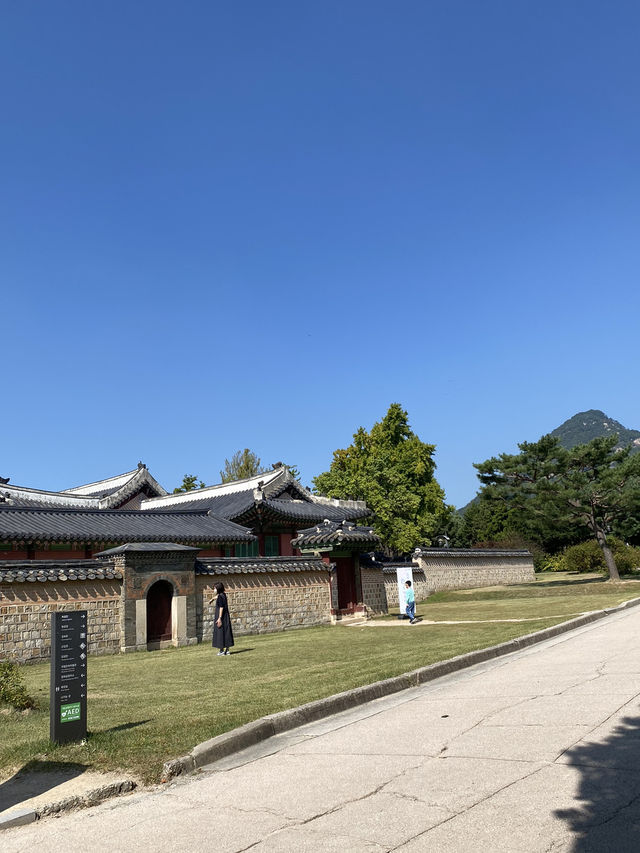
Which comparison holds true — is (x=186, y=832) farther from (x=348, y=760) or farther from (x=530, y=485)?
(x=530, y=485)

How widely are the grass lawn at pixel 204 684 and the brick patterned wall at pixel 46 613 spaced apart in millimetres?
815

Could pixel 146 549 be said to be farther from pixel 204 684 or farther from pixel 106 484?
pixel 106 484

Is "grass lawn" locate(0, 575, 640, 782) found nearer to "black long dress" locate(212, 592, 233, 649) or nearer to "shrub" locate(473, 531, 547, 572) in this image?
"black long dress" locate(212, 592, 233, 649)

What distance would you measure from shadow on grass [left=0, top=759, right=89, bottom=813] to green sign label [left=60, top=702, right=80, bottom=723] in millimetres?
593

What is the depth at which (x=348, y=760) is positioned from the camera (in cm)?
623

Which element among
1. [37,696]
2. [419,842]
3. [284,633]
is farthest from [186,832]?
[284,633]

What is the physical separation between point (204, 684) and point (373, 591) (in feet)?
62.7

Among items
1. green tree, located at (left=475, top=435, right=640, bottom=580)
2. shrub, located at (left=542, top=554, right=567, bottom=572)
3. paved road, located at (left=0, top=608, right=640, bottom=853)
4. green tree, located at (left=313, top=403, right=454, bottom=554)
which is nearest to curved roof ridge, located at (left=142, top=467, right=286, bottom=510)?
green tree, located at (left=313, top=403, right=454, bottom=554)

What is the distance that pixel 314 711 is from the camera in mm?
8367

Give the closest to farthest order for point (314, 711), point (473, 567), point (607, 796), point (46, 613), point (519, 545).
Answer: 1. point (607, 796)
2. point (314, 711)
3. point (46, 613)
4. point (473, 567)
5. point (519, 545)

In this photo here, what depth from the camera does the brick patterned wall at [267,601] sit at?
22.0 meters

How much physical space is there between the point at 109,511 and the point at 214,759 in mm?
25031

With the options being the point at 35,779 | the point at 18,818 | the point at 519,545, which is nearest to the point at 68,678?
the point at 35,779

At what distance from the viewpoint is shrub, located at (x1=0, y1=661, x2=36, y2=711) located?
30.5 feet
